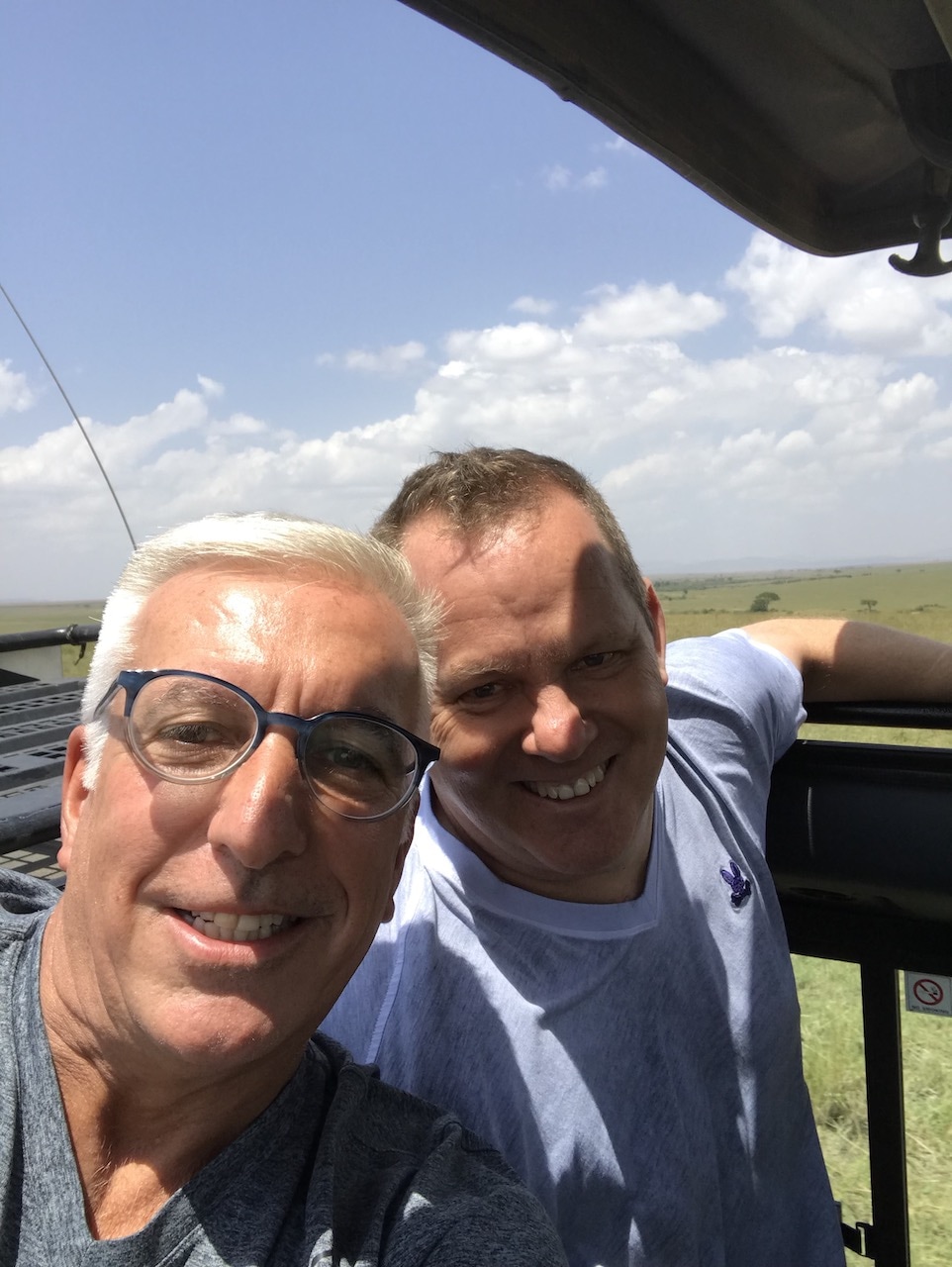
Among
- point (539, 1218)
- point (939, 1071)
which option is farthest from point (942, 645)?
point (539, 1218)

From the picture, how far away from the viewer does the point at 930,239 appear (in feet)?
4.68

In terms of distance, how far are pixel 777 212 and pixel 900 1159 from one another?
5.21 feet

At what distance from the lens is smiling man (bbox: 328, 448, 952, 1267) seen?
1386 mm

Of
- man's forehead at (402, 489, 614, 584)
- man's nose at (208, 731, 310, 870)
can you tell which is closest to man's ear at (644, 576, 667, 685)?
man's forehead at (402, 489, 614, 584)

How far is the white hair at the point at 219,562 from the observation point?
1.22 metres

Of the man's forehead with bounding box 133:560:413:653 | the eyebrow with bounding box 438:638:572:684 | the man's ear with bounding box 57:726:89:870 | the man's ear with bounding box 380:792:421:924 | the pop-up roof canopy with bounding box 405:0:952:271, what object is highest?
the pop-up roof canopy with bounding box 405:0:952:271

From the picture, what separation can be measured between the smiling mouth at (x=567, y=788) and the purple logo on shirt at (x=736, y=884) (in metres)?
0.34

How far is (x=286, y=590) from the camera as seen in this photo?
46.7 inches

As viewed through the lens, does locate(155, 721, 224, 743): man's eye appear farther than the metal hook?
No

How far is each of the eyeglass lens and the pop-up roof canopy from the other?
719mm

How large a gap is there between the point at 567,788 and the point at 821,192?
37.4 inches

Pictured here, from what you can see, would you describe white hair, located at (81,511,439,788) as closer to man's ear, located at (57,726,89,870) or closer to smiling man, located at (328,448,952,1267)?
man's ear, located at (57,726,89,870)

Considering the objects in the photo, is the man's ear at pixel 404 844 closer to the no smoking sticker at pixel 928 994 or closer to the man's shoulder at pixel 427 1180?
the man's shoulder at pixel 427 1180

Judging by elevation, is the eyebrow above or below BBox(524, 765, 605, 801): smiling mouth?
above
